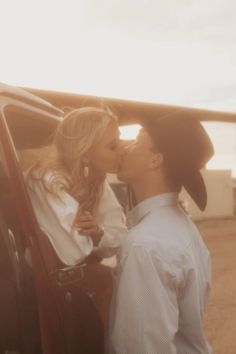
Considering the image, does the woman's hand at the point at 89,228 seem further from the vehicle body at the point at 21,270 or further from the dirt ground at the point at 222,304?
the dirt ground at the point at 222,304

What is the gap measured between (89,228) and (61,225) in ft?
0.75

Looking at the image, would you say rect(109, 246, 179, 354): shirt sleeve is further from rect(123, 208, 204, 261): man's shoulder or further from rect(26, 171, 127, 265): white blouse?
rect(26, 171, 127, 265): white blouse

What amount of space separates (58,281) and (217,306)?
5617mm

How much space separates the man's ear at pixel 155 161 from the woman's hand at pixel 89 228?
0.39 metres

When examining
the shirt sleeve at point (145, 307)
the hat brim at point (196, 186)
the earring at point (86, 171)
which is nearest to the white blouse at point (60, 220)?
the earring at point (86, 171)

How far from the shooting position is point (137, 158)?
2.29 m

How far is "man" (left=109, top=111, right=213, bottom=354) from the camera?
6.30 ft

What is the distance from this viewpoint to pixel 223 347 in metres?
5.57

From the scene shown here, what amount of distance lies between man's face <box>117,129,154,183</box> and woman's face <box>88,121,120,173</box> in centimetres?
31

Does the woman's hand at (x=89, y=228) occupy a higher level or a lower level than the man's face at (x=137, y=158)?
lower

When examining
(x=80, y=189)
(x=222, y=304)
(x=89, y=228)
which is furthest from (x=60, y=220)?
(x=222, y=304)

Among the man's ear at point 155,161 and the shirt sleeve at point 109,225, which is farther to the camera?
the shirt sleeve at point 109,225

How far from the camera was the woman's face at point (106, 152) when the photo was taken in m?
2.69

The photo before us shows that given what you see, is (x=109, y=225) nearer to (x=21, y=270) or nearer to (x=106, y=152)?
(x=106, y=152)
